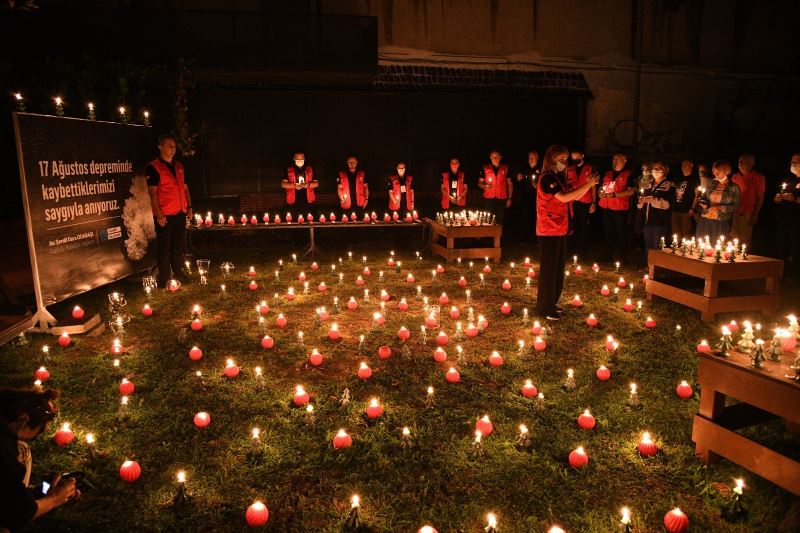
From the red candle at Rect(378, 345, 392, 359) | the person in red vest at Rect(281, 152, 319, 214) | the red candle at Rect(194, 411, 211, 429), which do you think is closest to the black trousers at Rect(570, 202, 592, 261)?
the person in red vest at Rect(281, 152, 319, 214)

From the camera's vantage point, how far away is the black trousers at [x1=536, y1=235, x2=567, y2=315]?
7.19 m

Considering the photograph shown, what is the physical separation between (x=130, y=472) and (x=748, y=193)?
35.2 feet

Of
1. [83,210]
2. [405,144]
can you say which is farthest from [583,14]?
[83,210]

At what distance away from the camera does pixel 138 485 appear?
12.5 ft

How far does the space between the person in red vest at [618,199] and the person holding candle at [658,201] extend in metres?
0.44

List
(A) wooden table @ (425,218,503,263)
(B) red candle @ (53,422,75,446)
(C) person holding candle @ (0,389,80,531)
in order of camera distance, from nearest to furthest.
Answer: (C) person holding candle @ (0,389,80,531)
(B) red candle @ (53,422,75,446)
(A) wooden table @ (425,218,503,263)

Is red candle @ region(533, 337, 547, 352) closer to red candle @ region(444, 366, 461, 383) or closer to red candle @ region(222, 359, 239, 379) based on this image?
red candle @ region(444, 366, 461, 383)

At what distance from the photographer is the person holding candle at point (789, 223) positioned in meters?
9.41

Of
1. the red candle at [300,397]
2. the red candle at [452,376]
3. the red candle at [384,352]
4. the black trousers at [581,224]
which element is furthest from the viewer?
the black trousers at [581,224]

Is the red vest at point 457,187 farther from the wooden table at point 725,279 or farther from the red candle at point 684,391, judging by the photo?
the red candle at point 684,391

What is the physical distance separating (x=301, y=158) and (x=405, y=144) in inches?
140

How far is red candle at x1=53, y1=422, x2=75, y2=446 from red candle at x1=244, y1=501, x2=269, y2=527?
6.18 feet

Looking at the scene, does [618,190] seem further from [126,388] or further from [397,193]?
[126,388]

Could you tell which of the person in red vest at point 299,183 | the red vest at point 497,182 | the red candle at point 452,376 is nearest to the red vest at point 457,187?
the red vest at point 497,182
